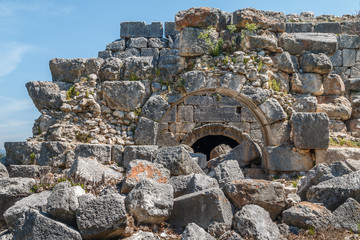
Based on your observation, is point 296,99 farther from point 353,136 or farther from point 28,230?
point 28,230

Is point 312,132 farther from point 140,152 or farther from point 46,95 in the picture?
point 46,95

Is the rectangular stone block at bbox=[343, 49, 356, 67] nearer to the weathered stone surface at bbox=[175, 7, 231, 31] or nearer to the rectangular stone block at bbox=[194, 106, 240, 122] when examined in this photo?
the rectangular stone block at bbox=[194, 106, 240, 122]

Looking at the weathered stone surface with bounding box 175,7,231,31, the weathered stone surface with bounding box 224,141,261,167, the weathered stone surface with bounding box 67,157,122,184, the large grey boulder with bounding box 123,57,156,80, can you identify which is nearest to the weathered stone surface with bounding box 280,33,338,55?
the weathered stone surface with bounding box 175,7,231,31

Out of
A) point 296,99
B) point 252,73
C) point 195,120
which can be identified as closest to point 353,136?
point 296,99

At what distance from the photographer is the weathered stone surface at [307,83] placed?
623 centimetres

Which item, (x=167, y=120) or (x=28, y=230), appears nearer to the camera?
(x=28, y=230)

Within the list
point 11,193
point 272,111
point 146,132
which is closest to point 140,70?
point 146,132

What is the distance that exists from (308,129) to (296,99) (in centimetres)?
75

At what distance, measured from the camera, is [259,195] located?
3.88 m

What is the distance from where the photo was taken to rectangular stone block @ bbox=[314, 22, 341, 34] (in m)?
10.5

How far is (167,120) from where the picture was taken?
12.1 meters

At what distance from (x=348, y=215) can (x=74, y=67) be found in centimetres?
490

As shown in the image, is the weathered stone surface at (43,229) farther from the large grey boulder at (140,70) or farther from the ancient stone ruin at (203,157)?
the large grey boulder at (140,70)

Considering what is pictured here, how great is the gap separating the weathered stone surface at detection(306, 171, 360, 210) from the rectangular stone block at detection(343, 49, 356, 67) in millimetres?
7505
